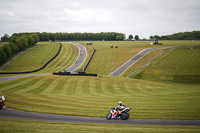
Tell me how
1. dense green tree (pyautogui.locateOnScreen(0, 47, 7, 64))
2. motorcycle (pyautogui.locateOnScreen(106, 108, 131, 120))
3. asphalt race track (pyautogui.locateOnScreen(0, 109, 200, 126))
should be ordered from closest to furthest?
asphalt race track (pyautogui.locateOnScreen(0, 109, 200, 126))
motorcycle (pyautogui.locateOnScreen(106, 108, 131, 120))
dense green tree (pyautogui.locateOnScreen(0, 47, 7, 64))

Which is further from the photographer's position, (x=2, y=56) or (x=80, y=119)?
(x=2, y=56)

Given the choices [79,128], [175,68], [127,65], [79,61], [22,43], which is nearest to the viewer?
[79,128]

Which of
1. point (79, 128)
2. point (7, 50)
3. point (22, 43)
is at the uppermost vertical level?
point (22, 43)

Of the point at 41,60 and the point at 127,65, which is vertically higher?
the point at 41,60

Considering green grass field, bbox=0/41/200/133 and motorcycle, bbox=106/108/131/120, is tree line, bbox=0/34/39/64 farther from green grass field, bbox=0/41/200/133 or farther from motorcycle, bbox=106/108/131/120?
motorcycle, bbox=106/108/131/120

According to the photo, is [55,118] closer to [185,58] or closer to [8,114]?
[8,114]

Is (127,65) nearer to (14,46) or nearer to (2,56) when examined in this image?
(2,56)

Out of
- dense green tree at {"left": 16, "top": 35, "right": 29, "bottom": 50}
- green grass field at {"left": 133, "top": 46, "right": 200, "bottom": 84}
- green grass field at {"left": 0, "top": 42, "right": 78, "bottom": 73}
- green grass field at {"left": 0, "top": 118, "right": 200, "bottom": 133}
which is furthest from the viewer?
dense green tree at {"left": 16, "top": 35, "right": 29, "bottom": 50}

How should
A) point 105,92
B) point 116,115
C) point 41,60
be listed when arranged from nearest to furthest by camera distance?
point 116,115 < point 105,92 < point 41,60

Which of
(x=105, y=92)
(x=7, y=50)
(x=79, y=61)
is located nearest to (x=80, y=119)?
(x=105, y=92)

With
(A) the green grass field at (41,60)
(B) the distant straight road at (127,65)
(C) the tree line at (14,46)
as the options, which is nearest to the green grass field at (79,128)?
(B) the distant straight road at (127,65)

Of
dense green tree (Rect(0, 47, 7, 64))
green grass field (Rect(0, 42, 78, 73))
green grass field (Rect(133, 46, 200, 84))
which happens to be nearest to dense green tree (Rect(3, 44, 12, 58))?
dense green tree (Rect(0, 47, 7, 64))

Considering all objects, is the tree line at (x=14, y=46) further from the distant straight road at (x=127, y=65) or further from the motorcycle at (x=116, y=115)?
the motorcycle at (x=116, y=115)

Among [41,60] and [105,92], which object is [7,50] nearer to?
[41,60]
